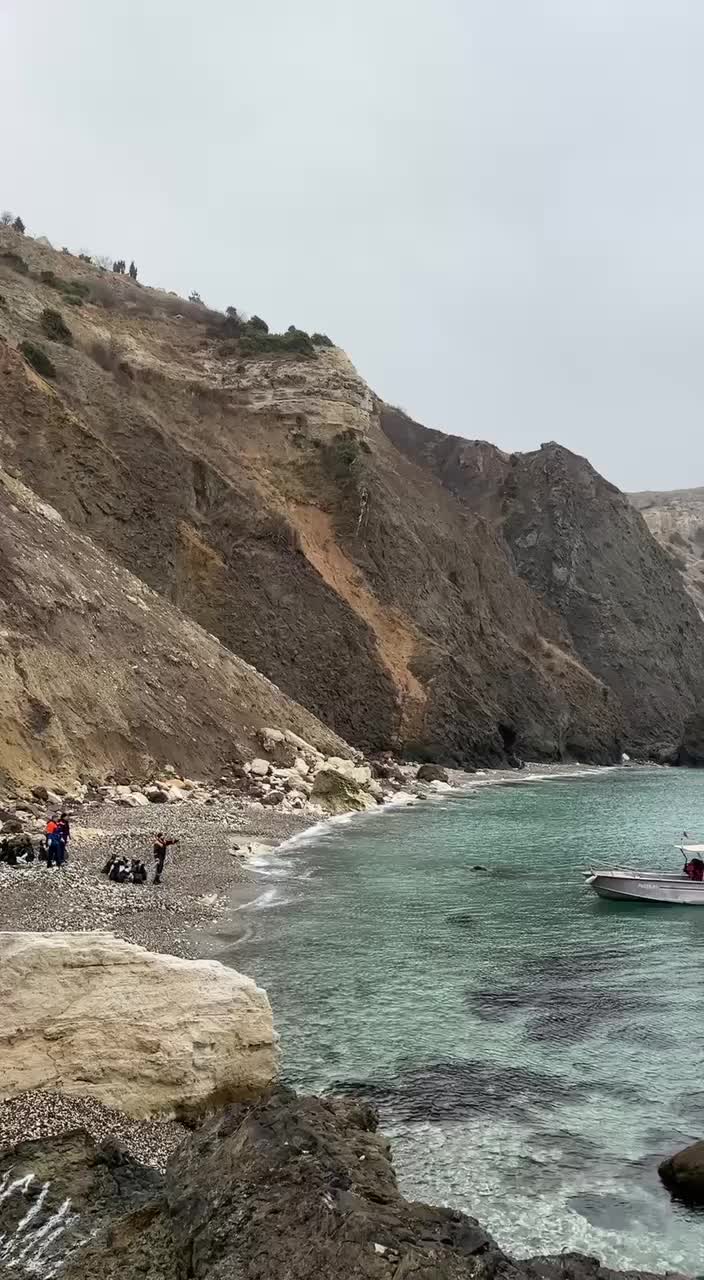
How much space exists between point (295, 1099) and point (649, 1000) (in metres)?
9.70

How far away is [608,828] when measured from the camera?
42.1 meters

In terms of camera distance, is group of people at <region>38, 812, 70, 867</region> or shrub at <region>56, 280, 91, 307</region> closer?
group of people at <region>38, 812, 70, 867</region>

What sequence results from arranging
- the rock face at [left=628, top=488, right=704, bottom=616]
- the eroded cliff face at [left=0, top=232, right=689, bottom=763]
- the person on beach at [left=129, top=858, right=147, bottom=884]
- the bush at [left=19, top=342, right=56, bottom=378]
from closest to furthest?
the person on beach at [left=129, top=858, right=147, bottom=884], the eroded cliff face at [left=0, top=232, right=689, bottom=763], the bush at [left=19, top=342, right=56, bottom=378], the rock face at [left=628, top=488, right=704, bottom=616]

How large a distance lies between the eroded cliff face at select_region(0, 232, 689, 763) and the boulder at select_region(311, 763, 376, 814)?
16788 mm

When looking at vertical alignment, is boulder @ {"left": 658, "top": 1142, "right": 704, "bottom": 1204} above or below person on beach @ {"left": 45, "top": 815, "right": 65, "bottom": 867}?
below

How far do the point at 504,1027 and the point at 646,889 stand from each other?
528 inches

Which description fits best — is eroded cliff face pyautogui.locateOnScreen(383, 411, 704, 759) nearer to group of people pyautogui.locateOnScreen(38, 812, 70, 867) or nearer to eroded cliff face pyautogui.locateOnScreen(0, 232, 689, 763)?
eroded cliff face pyautogui.locateOnScreen(0, 232, 689, 763)

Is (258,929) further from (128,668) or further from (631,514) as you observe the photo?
(631,514)

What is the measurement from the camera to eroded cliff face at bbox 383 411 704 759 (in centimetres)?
9900

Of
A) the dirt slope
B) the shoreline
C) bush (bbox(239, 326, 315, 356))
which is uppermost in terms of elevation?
bush (bbox(239, 326, 315, 356))

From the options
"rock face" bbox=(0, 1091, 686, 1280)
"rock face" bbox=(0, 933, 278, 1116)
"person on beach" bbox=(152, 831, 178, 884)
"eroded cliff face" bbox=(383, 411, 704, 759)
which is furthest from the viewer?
"eroded cliff face" bbox=(383, 411, 704, 759)

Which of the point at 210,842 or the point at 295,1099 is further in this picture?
the point at 210,842

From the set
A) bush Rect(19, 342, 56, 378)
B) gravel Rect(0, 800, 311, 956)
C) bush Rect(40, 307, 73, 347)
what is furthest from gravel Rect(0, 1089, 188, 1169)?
bush Rect(40, 307, 73, 347)

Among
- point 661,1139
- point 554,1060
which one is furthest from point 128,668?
point 661,1139
